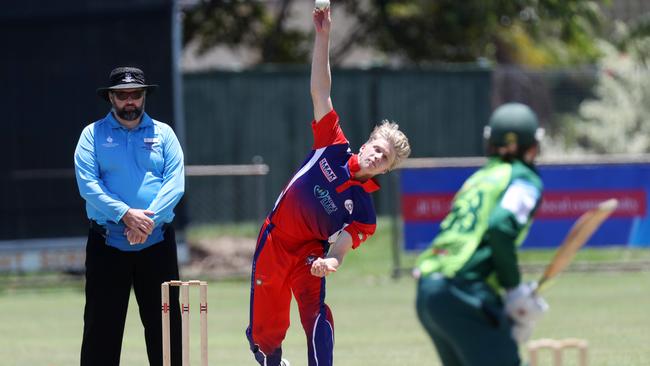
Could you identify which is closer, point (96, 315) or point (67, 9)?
point (96, 315)

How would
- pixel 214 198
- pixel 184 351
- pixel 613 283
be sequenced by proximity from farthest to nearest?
pixel 214 198
pixel 613 283
pixel 184 351

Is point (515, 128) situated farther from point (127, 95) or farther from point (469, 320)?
point (127, 95)

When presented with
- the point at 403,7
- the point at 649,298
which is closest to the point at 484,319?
the point at 649,298

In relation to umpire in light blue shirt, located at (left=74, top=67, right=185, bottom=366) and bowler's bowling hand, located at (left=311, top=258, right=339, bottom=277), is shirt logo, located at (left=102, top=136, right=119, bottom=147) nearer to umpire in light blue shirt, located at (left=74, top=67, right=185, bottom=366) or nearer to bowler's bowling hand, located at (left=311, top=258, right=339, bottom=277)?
umpire in light blue shirt, located at (left=74, top=67, right=185, bottom=366)

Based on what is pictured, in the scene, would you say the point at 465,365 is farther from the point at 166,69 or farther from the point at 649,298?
the point at 166,69

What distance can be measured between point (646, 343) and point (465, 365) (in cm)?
576

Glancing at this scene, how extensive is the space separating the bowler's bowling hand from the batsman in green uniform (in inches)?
52.5

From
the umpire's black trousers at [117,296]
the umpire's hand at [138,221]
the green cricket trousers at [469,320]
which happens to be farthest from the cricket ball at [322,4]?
the green cricket trousers at [469,320]

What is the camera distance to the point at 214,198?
66.6ft

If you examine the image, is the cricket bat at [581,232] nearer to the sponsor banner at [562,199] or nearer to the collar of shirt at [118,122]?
the collar of shirt at [118,122]

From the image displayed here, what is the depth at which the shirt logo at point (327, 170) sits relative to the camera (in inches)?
310

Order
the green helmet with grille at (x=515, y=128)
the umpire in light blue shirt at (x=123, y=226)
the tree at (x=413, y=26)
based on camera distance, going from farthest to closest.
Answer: the tree at (x=413, y=26), the umpire in light blue shirt at (x=123, y=226), the green helmet with grille at (x=515, y=128)

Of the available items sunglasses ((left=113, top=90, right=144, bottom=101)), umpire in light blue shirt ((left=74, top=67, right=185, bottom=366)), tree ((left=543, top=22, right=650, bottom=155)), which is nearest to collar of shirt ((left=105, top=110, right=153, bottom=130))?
umpire in light blue shirt ((left=74, top=67, right=185, bottom=366))

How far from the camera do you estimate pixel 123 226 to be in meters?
8.14
